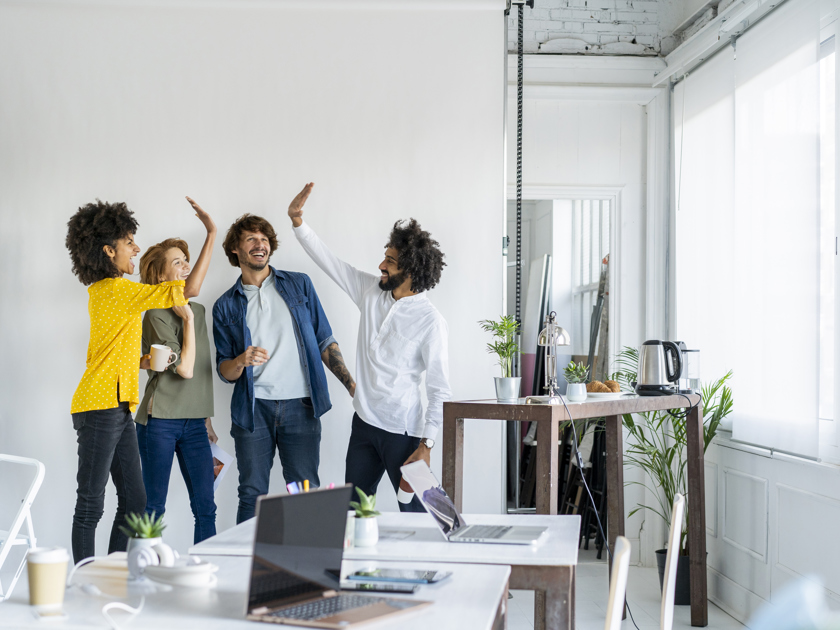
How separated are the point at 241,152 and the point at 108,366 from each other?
4.43ft

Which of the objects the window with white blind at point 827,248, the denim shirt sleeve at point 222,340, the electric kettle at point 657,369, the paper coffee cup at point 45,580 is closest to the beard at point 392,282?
the denim shirt sleeve at point 222,340

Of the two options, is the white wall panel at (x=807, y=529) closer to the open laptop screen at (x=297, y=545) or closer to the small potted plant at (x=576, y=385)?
the small potted plant at (x=576, y=385)

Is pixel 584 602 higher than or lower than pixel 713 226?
lower

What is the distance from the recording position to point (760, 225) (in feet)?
11.2

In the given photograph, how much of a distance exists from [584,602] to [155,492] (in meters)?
2.08

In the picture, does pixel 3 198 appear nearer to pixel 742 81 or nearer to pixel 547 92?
pixel 547 92

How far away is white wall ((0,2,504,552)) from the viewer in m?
3.80

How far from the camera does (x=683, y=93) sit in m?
4.30

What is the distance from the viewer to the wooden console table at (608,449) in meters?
2.59

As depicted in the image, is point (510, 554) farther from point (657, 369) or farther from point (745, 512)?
point (745, 512)

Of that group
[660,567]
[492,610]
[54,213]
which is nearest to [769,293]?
[660,567]

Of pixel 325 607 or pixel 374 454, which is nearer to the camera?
pixel 325 607

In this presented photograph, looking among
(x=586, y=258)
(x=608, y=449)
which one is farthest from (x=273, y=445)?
(x=586, y=258)

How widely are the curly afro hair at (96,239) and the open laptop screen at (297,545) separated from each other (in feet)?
6.81
